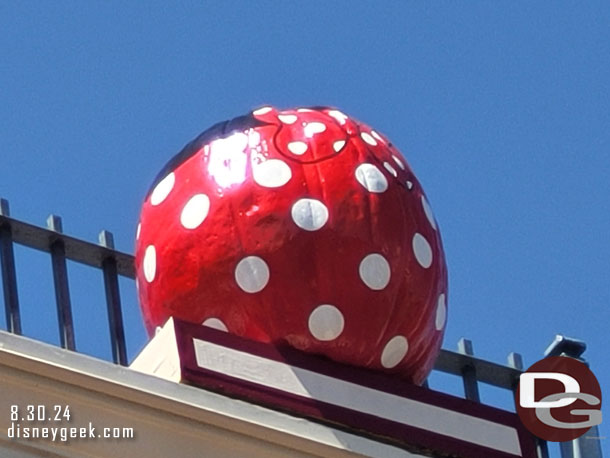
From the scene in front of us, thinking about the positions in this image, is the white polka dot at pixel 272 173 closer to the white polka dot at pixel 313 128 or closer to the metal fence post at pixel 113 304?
the white polka dot at pixel 313 128

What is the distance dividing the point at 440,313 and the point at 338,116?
2.85 feet

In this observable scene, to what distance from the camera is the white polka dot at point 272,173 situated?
696 cm

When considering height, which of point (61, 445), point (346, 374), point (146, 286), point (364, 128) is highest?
point (364, 128)

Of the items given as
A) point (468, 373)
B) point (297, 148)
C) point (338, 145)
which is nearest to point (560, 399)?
point (468, 373)

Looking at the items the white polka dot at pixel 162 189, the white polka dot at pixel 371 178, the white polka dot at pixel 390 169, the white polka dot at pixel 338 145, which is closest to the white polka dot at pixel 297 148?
the white polka dot at pixel 338 145

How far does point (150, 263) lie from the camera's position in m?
7.14

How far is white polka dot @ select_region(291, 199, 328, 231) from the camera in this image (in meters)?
6.88

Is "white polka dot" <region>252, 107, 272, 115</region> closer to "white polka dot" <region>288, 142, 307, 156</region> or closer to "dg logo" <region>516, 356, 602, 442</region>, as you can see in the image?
"white polka dot" <region>288, 142, 307, 156</region>

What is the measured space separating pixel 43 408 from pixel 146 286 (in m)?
1.07

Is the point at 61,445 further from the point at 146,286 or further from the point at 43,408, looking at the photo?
the point at 146,286

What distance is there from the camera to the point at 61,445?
613 cm

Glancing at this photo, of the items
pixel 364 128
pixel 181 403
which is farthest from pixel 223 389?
pixel 364 128

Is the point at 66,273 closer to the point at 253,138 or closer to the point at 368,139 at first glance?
the point at 253,138

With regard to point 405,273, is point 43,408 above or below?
below
